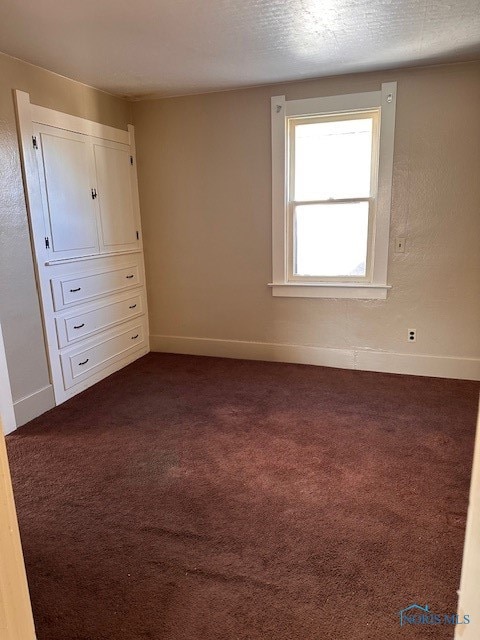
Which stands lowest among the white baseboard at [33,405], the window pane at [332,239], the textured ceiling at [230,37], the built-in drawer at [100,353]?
the white baseboard at [33,405]

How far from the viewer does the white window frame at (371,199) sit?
330cm

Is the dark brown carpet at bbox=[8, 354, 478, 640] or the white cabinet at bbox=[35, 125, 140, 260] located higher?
the white cabinet at bbox=[35, 125, 140, 260]

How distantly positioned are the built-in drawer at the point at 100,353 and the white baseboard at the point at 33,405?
7.3 inches

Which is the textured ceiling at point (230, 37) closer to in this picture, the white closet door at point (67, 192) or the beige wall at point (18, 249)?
the beige wall at point (18, 249)

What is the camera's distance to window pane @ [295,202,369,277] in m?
3.58

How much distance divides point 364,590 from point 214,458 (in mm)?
1087

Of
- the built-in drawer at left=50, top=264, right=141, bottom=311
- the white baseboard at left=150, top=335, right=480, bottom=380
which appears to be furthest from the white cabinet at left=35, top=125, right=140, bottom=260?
the white baseboard at left=150, top=335, right=480, bottom=380

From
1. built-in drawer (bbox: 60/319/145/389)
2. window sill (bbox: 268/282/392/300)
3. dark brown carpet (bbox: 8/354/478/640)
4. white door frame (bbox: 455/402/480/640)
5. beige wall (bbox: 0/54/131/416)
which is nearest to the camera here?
white door frame (bbox: 455/402/480/640)

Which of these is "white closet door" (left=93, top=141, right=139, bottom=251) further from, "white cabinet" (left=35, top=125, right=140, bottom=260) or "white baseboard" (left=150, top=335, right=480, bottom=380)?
"white baseboard" (left=150, top=335, right=480, bottom=380)

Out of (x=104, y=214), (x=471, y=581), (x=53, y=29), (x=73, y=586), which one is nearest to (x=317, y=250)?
(x=104, y=214)

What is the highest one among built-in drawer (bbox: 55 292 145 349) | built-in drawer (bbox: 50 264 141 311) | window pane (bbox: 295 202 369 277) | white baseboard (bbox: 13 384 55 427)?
window pane (bbox: 295 202 369 277)

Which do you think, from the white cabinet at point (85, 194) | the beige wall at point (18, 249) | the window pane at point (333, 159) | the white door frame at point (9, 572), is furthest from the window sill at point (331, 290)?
the white door frame at point (9, 572)

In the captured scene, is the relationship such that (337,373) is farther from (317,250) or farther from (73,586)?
(73,586)

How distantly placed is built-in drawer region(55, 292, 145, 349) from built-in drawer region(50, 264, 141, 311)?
0.09m
